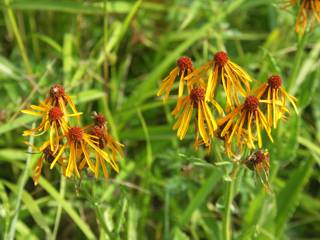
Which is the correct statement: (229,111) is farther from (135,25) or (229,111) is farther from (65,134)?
(135,25)

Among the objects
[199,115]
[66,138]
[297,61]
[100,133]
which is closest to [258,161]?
[199,115]

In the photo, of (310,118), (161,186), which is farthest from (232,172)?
(310,118)

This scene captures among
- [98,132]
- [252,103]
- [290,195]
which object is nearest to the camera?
[252,103]

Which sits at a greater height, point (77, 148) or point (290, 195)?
point (77, 148)

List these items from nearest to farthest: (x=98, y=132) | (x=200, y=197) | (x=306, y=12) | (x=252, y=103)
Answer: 1. (x=252, y=103)
2. (x=98, y=132)
3. (x=306, y=12)
4. (x=200, y=197)

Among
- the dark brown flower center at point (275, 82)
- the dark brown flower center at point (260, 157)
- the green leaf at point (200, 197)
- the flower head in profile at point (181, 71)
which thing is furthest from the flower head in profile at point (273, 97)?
the green leaf at point (200, 197)

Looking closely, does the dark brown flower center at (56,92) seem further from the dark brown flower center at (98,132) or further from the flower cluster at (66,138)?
the dark brown flower center at (98,132)

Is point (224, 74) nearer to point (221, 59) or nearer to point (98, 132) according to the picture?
point (221, 59)
